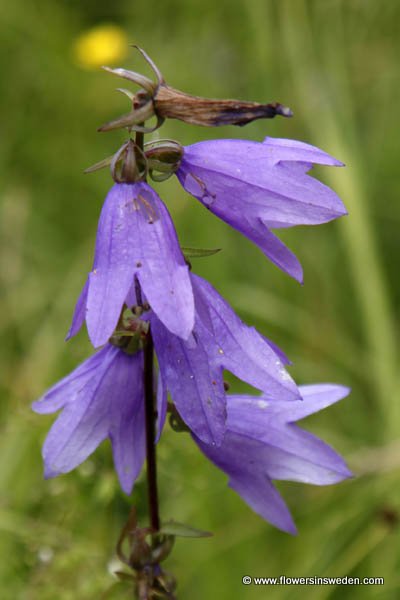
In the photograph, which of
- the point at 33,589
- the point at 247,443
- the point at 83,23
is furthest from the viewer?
the point at 83,23

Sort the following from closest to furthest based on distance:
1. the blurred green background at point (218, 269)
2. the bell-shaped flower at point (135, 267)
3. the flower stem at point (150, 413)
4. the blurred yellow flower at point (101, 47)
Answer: the bell-shaped flower at point (135, 267), the flower stem at point (150, 413), the blurred green background at point (218, 269), the blurred yellow flower at point (101, 47)

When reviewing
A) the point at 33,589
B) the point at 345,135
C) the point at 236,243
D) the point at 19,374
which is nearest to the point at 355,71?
the point at 345,135

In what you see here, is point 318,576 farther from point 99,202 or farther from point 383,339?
point 99,202

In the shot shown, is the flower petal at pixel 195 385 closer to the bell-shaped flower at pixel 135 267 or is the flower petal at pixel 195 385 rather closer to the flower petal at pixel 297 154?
the bell-shaped flower at pixel 135 267

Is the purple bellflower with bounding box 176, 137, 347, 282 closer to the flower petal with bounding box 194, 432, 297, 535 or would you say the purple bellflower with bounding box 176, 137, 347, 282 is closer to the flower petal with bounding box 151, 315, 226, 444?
the flower petal with bounding box 151, 315, 226, 444

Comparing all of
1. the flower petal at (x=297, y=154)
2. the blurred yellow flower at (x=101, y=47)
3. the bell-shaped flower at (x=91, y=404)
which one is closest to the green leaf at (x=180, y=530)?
the bell-shaped flower at (x=91, y=404)

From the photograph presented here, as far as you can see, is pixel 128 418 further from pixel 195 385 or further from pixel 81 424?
pixel 195 385

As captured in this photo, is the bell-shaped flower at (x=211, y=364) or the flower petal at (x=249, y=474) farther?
the flower petal at (x=249, y=474)
